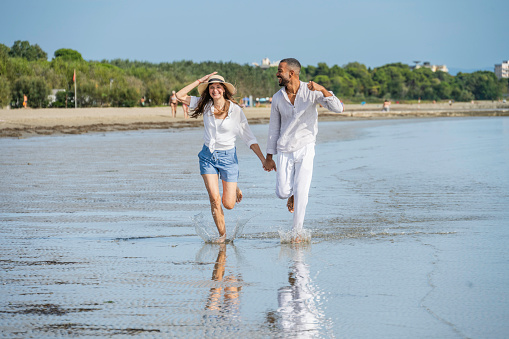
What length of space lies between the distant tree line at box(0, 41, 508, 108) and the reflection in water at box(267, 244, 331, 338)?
285 cm

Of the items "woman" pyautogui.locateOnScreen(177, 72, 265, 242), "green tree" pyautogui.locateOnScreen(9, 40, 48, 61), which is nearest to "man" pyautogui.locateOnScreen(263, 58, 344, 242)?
"woman" pyautogui.locateOnScreen(177, 72, 265, 242)

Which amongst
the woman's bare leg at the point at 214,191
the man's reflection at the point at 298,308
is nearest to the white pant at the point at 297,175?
the woman's bare leg at the point at 214,191

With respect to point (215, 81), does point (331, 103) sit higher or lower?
lower

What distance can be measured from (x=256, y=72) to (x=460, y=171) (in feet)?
297

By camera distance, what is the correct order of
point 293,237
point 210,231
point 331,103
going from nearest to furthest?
point 331,103 → point 293,237 → point 210,231

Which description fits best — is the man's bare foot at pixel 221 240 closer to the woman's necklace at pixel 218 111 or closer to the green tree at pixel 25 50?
the woman's necklace at pixel 218 111

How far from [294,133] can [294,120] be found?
135 millimetres

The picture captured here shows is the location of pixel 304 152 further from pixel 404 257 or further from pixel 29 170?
pixel 29 170

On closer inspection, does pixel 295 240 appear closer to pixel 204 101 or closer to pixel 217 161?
pixel 217 161

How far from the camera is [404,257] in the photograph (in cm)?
629

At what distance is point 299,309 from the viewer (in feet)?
15.4

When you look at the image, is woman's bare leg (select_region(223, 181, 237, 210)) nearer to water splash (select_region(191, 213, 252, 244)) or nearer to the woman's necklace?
water splash (select_region(191, 213, 252, 244))

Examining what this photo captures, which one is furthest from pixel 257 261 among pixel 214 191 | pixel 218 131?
pixel 218 131

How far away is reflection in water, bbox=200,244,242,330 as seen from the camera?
445 centimetres
